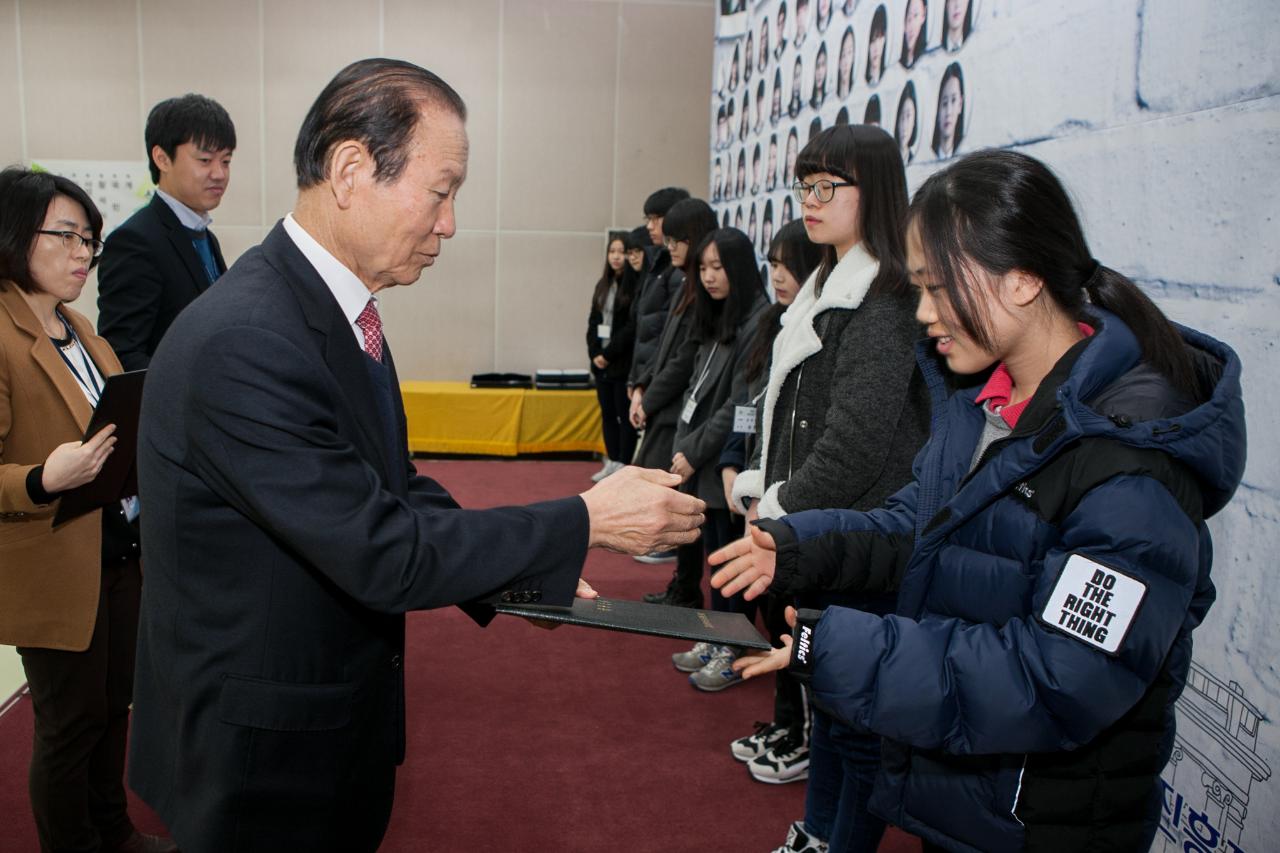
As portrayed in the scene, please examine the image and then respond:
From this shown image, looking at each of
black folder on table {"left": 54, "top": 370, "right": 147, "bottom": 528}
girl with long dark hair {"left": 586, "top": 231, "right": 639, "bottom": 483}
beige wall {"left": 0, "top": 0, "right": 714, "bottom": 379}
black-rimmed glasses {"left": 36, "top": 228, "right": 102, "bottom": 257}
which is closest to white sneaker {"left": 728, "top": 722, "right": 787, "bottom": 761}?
black folder on table {"left": 54, "top": 370, "right": 147, "bottom": 528}

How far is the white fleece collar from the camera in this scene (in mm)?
2170

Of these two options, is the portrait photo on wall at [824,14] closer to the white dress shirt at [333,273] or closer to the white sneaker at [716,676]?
the white sneaker at [716,676]

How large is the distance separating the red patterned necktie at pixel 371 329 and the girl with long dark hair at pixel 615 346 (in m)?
4.52

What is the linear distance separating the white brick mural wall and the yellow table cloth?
17.3 feet

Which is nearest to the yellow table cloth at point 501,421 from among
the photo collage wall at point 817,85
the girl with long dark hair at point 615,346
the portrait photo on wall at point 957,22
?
the girl with long dark hair at point 615,346

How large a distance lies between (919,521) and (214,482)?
3.24ft

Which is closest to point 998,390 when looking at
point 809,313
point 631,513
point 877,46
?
point 631,513

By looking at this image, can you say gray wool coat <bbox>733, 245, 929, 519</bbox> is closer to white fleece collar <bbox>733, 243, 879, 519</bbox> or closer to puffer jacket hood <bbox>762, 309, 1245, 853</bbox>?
white fleece collar <bbox>733, 243, 879, 519</bbox>

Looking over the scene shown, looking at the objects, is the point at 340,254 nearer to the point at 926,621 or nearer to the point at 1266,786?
the point at 926,621

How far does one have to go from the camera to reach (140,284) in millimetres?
2654

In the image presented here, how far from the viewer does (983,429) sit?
1479mm

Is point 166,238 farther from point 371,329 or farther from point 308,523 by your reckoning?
point 308,523

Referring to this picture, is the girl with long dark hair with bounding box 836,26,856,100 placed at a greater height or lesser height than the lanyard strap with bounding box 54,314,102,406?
greater

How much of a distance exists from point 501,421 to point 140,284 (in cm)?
468
